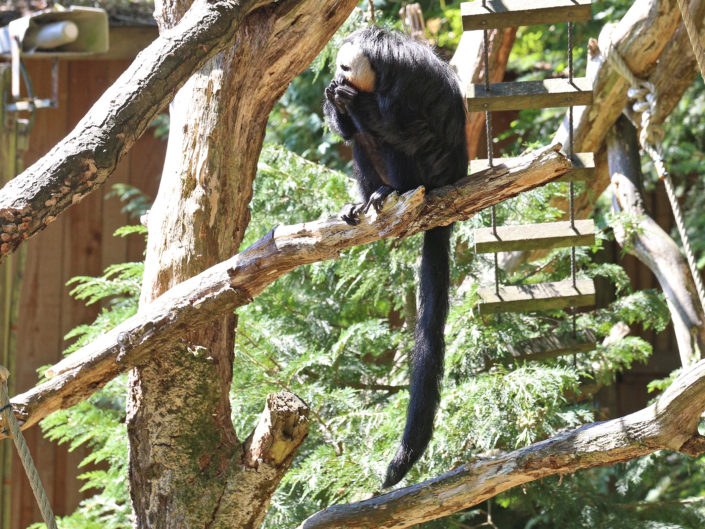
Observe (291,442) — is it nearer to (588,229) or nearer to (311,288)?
(588,229)

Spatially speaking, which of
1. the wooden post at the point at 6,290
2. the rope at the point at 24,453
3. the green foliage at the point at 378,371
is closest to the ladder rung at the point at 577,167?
the green foliage at the point at 378,371

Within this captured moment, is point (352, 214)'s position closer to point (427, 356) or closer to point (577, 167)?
point (427, 356)

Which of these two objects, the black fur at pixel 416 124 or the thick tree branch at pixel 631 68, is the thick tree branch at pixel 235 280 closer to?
the black fur at pixel 416 124

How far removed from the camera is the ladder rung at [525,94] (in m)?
2.57

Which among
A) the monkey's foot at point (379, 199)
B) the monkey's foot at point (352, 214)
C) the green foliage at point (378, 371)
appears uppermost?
the monkey's foot at point (379, 199)

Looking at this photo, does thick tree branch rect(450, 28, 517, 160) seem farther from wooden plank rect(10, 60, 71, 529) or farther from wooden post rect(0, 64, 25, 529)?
wooden plank rect(10, 60, 71, 529)

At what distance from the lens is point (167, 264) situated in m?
2.31

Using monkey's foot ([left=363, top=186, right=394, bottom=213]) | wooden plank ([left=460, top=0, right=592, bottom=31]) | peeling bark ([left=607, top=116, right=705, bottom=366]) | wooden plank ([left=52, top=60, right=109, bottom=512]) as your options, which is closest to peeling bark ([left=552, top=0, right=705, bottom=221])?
peeling bark ([left=607, top=116, right=705, bottom=366])

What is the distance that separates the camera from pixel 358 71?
2418 millimetres

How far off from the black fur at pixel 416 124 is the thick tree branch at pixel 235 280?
1.10 ft

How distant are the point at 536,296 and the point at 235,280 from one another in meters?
1.39

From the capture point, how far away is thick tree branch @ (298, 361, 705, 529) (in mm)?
1984

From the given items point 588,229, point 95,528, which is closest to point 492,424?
point 588,229

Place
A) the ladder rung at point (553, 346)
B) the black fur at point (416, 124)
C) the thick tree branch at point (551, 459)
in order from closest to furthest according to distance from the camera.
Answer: the thick tree branch at point (551, 459) < the black fur at point (416, 124) < the ladder rung at point (553, 346)
